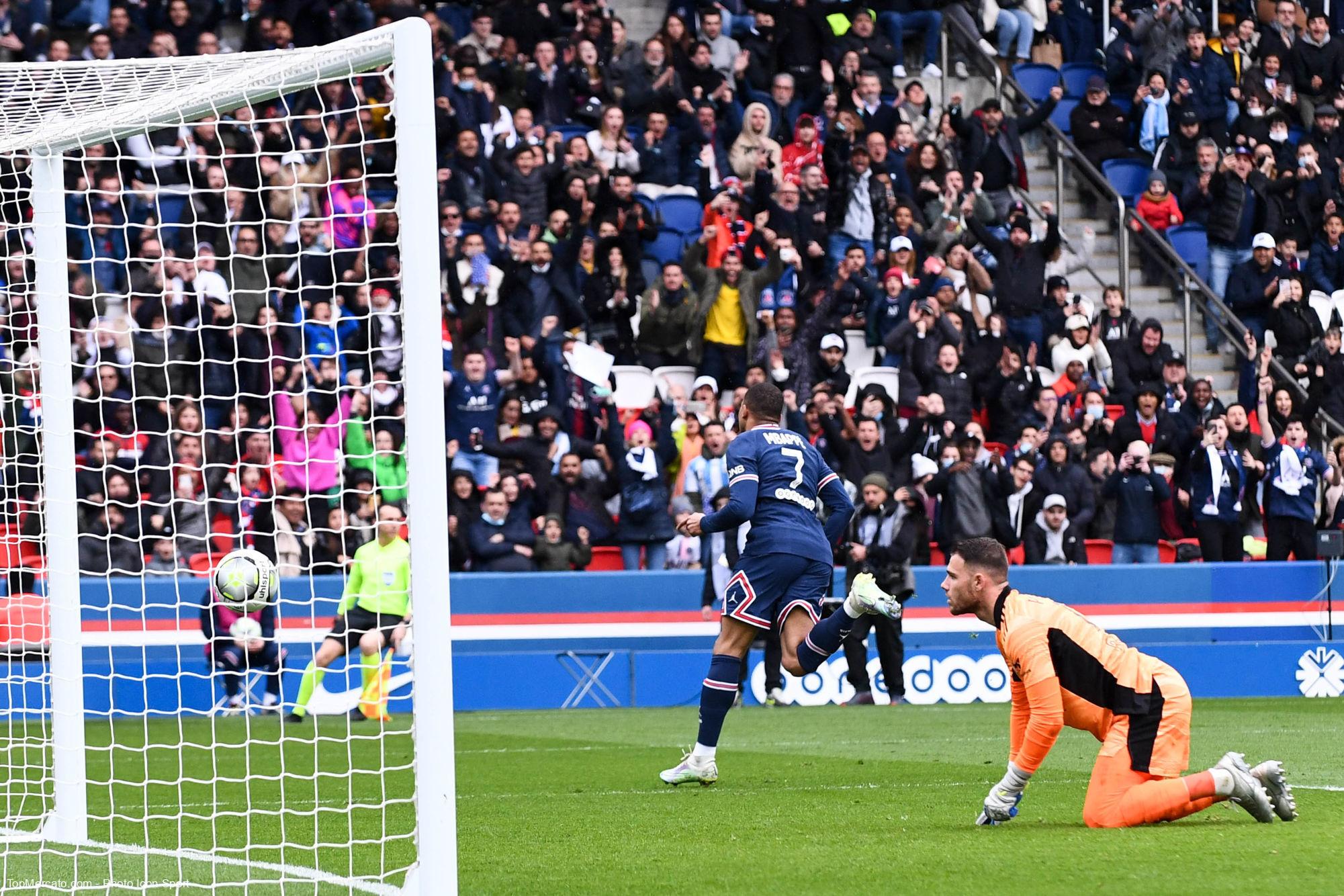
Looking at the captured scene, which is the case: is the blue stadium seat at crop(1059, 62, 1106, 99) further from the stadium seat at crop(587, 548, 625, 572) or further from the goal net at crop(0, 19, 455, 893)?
the stadium seat at crop(587, 548, 625, 572)

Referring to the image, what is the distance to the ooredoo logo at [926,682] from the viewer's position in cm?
1709

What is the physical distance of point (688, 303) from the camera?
61.8 feet

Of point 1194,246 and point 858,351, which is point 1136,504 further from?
point 1194,246

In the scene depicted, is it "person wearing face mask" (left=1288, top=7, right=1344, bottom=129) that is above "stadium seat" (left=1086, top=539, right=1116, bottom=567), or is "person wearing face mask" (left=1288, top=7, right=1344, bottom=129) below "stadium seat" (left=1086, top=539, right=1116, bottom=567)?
above

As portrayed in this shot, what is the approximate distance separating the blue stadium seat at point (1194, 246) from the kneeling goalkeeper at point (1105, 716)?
50.6 feet

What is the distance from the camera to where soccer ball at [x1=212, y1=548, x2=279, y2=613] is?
9047mm

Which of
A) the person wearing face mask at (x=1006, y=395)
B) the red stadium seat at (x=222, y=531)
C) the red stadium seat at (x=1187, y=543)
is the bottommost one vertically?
the red stadium seat at (x=1187, y=543)

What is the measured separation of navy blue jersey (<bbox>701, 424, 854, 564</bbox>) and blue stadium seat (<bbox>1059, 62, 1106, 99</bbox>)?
15.4 m

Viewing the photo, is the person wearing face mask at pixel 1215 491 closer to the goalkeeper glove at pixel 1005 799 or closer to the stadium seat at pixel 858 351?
the stadium seat at pixel 858 351

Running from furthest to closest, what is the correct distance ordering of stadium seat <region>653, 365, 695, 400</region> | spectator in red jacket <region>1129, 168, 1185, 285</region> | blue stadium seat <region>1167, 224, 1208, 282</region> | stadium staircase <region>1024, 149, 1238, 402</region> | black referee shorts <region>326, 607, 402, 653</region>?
spectator in red jacket <region>1129, 168, 1185, 285</region> < blue stadium seat <region>1167, 224, 1208, 282</region> < stadium staircase <region>1024, 149, 1238, 402</region> < stadium seat <region>653, 365, 695, 400</region> < black referee shorts <region>326, 607, 402, 653</region>

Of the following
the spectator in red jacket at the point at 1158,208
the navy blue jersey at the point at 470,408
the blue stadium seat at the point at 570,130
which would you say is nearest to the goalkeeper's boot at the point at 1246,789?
the navy blue jersey at the point at 470,408

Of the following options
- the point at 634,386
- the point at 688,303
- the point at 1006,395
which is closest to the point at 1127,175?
the point at 1006,395

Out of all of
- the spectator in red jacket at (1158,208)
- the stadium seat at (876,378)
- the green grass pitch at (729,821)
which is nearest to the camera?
the green grass pitch at (729,821)

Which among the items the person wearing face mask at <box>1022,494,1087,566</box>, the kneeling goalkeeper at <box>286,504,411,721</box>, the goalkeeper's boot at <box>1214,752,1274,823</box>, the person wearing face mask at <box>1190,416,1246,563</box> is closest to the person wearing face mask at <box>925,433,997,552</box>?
the person wearing face mask at <box>1022,494,1087,566</box>
